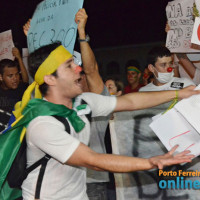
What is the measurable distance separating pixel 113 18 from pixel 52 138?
431 inches

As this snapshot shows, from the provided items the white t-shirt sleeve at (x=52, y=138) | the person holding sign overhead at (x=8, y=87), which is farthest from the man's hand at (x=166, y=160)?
the person holding sign overhead at (x=8, y=87)

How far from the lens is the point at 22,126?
224 centimetres

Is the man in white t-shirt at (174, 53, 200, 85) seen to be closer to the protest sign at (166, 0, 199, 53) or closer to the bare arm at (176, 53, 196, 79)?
the bare arm at (176, 53, 196, 79)

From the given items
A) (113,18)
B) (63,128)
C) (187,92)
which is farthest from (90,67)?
(113,18)

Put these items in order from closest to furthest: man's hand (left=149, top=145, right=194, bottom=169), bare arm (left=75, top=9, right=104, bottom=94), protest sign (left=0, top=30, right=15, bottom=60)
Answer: man's hand (left=149, top=145, right=194, bottom=169)
bare arm (left=75, top=9, right=104, bottom=94)
protest sign (left=0, top=30, right=15, bottom=60)

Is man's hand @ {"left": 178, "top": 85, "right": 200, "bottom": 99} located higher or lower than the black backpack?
higher

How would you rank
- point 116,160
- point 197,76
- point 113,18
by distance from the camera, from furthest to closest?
point 113,18 < point 197,76 < point 116,160

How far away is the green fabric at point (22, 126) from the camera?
2.15 metres

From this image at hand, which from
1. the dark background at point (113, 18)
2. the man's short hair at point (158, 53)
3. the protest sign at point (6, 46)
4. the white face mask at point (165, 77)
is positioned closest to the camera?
the white face mask at point (165, 77)

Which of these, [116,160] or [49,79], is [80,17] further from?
[116,160]

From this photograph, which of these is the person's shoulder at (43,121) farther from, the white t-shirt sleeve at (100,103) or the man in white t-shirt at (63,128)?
the white t-shirt sleeve at (100,103)

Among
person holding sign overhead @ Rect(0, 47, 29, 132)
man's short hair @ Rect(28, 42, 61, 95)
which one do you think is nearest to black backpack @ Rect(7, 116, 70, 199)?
man's short hair @ Rect(28, 42, 61, 95)

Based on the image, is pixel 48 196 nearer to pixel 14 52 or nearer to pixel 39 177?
pixel 39 177

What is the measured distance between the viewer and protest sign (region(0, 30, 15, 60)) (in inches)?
187
